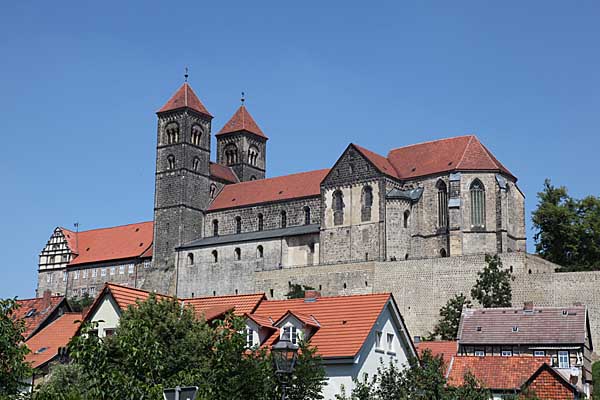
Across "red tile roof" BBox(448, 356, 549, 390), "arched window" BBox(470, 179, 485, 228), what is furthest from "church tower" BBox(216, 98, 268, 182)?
"red tile roof" BBox(448, 356, 549, 390)

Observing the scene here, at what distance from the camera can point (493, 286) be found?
7525 centimetres

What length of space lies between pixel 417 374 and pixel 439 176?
60287mm

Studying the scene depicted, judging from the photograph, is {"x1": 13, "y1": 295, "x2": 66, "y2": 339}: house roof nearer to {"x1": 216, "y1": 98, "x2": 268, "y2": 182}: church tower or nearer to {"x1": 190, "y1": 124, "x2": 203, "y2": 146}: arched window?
{"x1": 190, "y1": 124, "x2": 203, "y2": 146}: arched window

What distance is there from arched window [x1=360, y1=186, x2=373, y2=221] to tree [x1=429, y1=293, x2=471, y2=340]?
1408cm

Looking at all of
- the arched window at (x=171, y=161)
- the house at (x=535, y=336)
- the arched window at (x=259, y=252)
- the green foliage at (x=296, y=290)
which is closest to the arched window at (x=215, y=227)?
the arched window at (x=171, y=161)

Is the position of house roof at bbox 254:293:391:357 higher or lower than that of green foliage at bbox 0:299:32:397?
higher

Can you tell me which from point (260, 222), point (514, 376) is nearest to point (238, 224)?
point (260, 222)

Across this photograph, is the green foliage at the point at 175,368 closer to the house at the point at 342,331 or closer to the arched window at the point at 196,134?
the house at the point at 342,331

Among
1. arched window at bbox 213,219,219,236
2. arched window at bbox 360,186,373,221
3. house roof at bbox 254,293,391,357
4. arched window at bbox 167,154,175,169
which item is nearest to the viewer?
house roof at bbox 254,293,391,357

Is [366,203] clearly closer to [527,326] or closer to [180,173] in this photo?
[180,173]

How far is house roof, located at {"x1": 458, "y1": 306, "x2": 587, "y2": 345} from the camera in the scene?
188 feet

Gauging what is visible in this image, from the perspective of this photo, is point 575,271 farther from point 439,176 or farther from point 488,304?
point 439,176

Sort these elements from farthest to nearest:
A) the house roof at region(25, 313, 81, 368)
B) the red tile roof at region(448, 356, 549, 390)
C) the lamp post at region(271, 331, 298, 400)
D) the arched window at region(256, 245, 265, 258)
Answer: the arched window at region(256, 245, 265, 258) → the house roof at region(25, 313, 81, 368) → the red tile roof at region(448, 356, 549, 390) → the lamp post at region(271, 331, 298, 400)

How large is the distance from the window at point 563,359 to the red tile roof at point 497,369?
9968 mm
